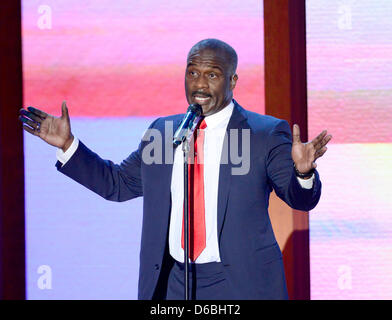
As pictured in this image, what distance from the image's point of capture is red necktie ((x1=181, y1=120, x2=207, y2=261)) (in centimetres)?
231

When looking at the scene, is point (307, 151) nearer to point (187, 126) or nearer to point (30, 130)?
point (187, 126)

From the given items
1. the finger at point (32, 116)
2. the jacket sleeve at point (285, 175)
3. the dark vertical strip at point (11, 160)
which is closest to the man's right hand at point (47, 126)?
the finger at point (32, 116)

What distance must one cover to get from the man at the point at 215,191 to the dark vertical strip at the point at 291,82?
0.81 metres

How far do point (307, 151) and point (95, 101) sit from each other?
5.70ft

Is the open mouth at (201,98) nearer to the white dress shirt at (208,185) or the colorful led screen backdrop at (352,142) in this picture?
the white dress shirt at (208,185)

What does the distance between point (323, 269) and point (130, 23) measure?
1.84 m

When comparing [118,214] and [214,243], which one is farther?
[118,214]

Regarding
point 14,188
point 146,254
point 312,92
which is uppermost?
point 312,92

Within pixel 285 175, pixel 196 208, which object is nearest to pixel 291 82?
pixel 285 175

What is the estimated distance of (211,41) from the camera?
2.49 meters
